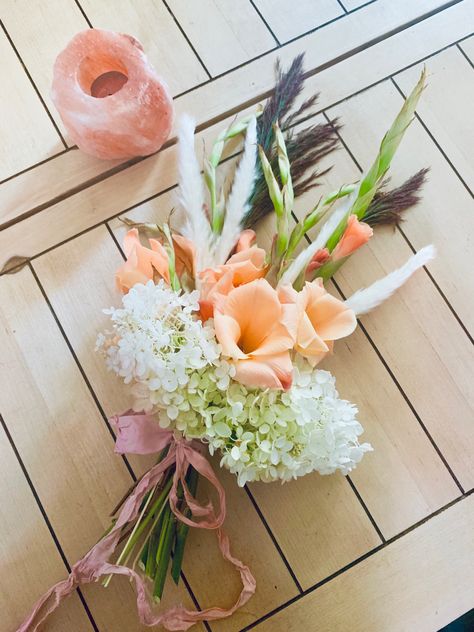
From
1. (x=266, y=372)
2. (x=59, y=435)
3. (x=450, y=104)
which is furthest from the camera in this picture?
(x=450, y=104)

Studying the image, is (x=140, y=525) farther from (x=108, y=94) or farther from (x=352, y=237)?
(x=108, y=94)

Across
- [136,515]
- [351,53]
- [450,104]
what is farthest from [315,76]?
[136,515]

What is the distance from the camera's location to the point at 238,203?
707mm

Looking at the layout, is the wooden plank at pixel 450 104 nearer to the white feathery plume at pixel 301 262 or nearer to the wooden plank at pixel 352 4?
the wooden plank at pixel 352 4

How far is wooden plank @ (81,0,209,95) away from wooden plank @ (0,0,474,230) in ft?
0.09

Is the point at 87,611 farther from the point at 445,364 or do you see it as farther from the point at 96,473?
the point at 445,364

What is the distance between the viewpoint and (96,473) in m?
0.75

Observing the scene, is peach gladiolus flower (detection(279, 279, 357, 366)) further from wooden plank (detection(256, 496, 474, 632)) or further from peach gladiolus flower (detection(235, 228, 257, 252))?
wooden plank (detection(256, 496, 474, 632))

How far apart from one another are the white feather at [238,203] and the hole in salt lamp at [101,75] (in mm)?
184

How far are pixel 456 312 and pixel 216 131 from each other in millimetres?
395

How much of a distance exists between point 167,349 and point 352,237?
0.85 feet

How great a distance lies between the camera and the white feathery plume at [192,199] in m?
0.67

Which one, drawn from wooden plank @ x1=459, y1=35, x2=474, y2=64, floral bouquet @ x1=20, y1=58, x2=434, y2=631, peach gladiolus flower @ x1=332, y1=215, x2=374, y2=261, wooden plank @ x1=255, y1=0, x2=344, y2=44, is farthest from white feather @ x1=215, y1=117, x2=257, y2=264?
wooden plank @ x1=459, y1=35, x2=474, y2=64

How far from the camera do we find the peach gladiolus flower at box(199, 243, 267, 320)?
0.58 m
